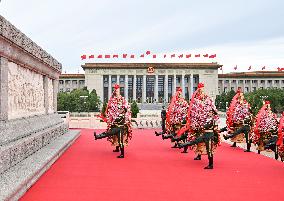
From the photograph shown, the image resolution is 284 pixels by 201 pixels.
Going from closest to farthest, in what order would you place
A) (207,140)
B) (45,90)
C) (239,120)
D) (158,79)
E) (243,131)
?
(207,140) → (243,131) → (239,120) → (45,90) → (158,79)

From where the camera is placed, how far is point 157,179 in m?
6.25

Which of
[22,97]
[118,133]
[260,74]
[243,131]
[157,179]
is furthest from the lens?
[260,74]

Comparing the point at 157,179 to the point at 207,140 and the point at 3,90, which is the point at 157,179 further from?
the point at 3,90

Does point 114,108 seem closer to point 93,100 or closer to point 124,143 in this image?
point 124,143

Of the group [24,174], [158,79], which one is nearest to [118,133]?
[24,174]

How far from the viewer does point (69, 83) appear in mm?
67125

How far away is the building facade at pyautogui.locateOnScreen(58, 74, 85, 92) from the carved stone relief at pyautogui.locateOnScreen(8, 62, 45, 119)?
55194 mm

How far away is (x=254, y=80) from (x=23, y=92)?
6055 cm

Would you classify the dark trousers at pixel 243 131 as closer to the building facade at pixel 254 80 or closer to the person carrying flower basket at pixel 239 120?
the person carrying flower basket at pixel 239 120

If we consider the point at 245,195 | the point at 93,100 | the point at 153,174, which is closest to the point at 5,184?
the point at 153,174

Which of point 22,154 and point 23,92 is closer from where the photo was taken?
point 22,154

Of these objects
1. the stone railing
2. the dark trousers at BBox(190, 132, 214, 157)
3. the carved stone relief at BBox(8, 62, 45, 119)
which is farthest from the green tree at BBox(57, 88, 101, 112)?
the dark trousers at BBox(190, 132, 214, 157)

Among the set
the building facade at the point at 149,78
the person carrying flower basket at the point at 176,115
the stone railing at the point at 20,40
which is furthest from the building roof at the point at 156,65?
the person carrying flower basket at the point at 176,115

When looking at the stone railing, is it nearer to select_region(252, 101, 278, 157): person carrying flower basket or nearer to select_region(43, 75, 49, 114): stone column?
select_region(43, 75, 49, 114): stone column
